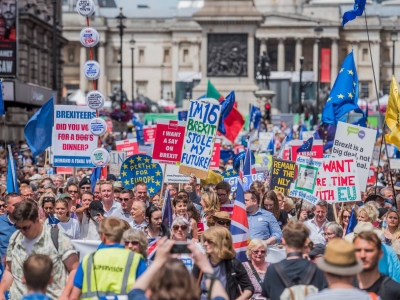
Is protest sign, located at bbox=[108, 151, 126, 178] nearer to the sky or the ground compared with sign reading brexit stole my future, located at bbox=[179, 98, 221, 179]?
nearer to the ground

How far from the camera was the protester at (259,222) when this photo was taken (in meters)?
12.3

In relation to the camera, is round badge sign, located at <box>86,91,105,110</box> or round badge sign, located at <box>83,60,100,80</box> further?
round badge sign, located at <box>83,60,100,80</box>

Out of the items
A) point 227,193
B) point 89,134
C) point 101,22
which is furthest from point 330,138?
point 101,22

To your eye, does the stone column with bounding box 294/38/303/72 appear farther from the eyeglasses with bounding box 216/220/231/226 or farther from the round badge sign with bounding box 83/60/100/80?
the eyeglasses with bounding box 216/220/231/226

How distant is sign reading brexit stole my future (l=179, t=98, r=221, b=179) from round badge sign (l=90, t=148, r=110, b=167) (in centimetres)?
160

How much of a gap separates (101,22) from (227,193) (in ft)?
376

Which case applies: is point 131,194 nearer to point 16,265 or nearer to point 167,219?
point 167,219

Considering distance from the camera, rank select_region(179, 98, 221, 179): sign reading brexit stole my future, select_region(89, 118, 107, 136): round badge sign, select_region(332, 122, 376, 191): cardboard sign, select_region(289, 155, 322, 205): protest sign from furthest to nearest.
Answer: select_region(89, 118, 107, 136): round badge sign, select_region(332, 122, 376, 191): cardboard sign, select_region(179, 98, 221, 179): sign reading brexit stole my future, select_region(289, 155, 322, 205): protest sign

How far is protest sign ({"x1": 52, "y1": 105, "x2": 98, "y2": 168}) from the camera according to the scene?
17.9 metres

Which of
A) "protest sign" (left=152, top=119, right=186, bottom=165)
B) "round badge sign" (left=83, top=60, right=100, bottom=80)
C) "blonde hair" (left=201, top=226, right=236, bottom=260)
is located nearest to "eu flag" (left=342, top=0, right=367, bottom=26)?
"protest sign" (left=152, top=119, right=186, bottom=165)

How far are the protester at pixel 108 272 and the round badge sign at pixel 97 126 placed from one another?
9.23 m

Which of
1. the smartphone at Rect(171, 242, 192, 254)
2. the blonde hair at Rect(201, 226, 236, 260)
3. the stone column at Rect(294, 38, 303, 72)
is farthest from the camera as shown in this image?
the stone column at Rect(294, 38, 303, 72)

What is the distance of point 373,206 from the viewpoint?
1127 cm

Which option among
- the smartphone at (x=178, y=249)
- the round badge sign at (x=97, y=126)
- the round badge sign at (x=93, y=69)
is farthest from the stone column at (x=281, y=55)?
the smartphone at (x=178, y=249)
